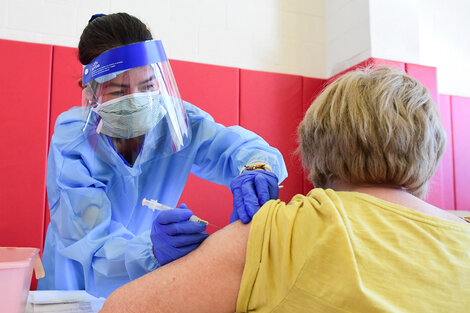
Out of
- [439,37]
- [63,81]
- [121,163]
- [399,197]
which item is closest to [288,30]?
[439,37]

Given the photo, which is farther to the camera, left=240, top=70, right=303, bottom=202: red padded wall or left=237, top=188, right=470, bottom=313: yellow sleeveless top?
left=240, top=70, right=303, bottom=202: red padded wall

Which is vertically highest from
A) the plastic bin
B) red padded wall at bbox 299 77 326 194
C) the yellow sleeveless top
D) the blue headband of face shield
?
red padded wall at bbox 299 77 326 194

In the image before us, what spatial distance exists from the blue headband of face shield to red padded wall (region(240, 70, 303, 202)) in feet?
4.12

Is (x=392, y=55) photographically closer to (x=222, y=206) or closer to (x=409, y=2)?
(x=409, y=2)

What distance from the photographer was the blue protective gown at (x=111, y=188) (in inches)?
41.5

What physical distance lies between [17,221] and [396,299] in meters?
1.79

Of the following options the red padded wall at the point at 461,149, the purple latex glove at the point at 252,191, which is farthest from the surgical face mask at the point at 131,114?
the red padded wall at the point at 461,149

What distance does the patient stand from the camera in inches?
25.2

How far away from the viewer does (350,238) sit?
656 mm

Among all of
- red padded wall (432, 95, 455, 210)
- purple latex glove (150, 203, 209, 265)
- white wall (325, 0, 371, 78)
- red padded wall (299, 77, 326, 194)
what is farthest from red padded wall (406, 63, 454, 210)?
purple latex glove (150, 203, 209, 265)

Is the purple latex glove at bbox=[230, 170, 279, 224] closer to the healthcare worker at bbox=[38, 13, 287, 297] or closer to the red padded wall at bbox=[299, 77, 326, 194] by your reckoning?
the healthcare worker at bbox=[38, 13, 287, 297]

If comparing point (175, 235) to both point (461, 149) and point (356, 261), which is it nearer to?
point (356, 261)

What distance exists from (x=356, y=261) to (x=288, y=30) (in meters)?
2.20

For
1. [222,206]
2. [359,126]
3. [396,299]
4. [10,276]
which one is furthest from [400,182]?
[222,206]
